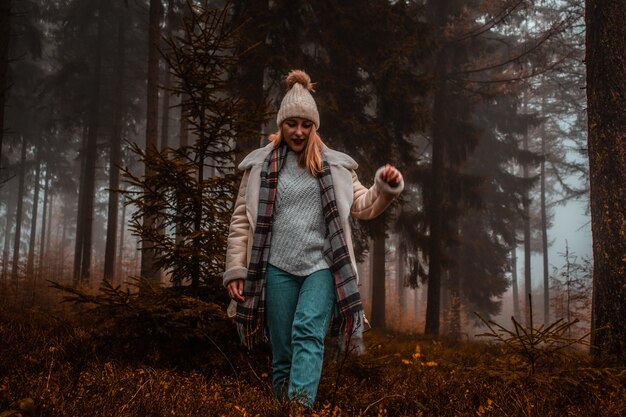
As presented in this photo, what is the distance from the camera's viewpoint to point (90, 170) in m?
17.3

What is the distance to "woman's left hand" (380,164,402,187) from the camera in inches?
112

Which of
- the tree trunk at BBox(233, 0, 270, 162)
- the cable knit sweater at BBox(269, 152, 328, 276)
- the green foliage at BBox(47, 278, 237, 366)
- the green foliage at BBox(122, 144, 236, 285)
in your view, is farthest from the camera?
the tree trunk at BBox(233, 0, 270, 162)

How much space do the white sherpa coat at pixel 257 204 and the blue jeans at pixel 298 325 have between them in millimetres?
271

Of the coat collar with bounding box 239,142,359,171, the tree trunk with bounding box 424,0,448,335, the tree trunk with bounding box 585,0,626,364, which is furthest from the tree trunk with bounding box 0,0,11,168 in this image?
the tree trunk with bounding box 585,0,626,364

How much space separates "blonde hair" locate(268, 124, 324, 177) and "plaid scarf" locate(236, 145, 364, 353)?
6cm

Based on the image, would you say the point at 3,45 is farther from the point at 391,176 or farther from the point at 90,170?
the point at 391,176

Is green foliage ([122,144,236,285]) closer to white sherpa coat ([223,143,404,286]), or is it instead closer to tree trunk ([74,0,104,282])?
white sherpa coat ([223,143,404,286])

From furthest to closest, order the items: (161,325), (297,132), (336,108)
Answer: (336,108), (161,325), (297,132)

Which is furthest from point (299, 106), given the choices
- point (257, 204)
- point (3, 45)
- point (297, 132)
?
point (3, 45)

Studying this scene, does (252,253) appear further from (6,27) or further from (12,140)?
(12,140)

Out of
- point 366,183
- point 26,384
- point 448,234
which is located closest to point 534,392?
point 26,384

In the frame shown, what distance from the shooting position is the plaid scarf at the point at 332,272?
2982mm

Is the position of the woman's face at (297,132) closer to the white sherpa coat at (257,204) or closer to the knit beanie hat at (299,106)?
the knit beanie hat at (299,106)

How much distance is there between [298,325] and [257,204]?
0.91 meters
